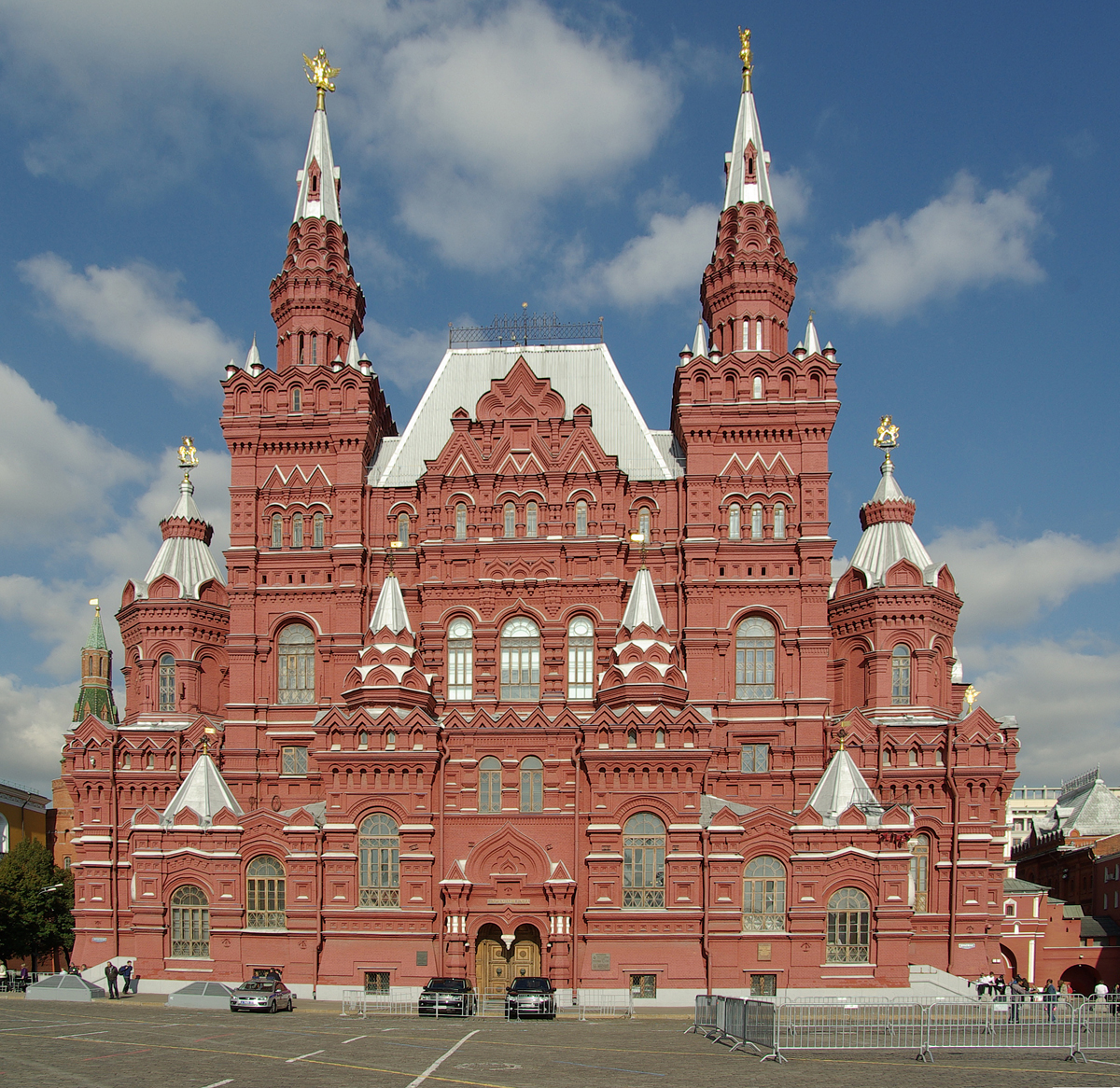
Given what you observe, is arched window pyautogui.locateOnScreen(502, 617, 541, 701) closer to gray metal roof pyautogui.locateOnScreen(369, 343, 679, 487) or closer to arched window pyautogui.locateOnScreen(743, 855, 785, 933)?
gray metal roof pyautogui.locateOnScreen(369, 343, 679, 487)

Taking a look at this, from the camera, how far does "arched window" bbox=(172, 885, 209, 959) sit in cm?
5188

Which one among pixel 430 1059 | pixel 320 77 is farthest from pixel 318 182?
pixel 430 1059

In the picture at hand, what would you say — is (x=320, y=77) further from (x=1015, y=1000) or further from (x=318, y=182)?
(x=1015, y=1000)

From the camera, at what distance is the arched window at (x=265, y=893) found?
51.7 m

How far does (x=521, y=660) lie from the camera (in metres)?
56.3

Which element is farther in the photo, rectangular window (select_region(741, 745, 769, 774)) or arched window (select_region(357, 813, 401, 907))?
rectangular window (select_region(741, 745, 769, 774))

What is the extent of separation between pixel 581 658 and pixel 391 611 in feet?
28.3

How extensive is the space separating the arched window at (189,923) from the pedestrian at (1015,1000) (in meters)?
31.3

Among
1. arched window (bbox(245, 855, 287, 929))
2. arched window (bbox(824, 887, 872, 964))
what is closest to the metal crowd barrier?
arched window (bbox(824, 887, 872, 964))

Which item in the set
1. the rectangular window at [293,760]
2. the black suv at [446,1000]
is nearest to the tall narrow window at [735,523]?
the rectangular window at [293,760]

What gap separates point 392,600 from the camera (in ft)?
181

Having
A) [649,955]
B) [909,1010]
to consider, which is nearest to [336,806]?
[649,955]

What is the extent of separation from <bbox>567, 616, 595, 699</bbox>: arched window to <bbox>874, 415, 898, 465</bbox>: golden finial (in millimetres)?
17397

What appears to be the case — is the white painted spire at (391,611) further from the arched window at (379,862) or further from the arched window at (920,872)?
the arched window at (920,872)
